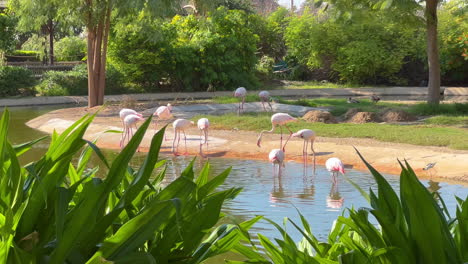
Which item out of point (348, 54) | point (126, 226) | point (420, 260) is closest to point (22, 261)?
point (126, 226)

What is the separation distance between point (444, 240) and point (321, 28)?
32947 mm

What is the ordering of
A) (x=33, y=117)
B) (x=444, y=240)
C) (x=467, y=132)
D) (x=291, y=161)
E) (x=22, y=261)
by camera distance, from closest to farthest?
1. (x=22, y=261)
2. (x=444, y=240)
3. (x=291, y=161)
4. (x=467, y=132)
5. (x=33, y=117)

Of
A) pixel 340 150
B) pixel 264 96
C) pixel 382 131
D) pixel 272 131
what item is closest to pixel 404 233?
pixel 340 150

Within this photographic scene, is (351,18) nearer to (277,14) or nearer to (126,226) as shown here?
(126,226)

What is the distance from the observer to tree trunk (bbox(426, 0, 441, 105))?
63.5 ft

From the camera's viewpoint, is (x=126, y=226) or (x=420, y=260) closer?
(x=126, y=226)

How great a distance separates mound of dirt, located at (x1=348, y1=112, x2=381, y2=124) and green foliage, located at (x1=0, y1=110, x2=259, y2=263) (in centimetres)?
1582

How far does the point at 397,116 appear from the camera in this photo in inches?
710

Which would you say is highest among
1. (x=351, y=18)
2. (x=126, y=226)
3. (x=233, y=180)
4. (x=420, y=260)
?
(x=351, y=18)

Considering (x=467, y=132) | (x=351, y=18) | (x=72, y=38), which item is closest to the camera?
(x=467, y=132)

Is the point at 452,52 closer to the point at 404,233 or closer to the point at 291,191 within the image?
the point at 291,191

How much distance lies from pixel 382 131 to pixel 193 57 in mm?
15256

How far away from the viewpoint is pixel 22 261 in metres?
1.94

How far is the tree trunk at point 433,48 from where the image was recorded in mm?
19359
